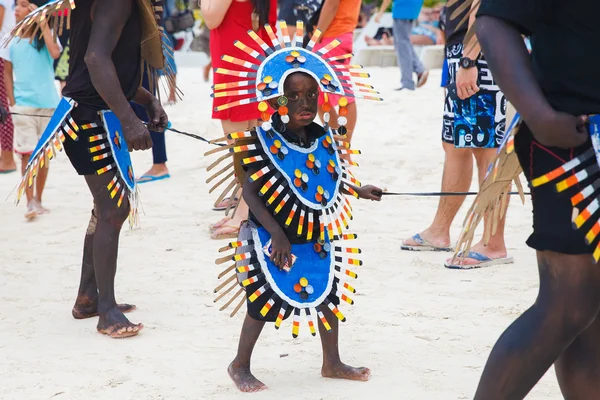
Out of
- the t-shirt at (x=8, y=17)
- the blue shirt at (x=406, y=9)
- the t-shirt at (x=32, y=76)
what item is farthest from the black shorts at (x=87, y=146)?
the blue shirt at (x=406, y=9)

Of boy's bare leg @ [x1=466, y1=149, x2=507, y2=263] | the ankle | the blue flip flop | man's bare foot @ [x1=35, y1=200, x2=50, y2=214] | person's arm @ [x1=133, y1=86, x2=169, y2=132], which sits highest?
person's arm @ [x1=133, y1=86, x2=169, y2=132]

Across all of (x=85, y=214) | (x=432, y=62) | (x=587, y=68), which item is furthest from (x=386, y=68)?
(x=587, y=68)

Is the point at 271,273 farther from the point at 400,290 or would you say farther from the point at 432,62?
the point at 432,62

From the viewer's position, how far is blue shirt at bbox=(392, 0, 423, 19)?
1091 cm

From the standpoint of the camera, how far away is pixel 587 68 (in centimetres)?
205

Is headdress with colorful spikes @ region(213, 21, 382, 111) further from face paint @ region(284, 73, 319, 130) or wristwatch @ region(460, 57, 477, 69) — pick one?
wristwatch @ region(460, 57, 477, 69)

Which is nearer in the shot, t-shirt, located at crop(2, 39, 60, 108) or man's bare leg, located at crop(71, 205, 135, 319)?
man's bare leg, located at crop(71, 205, 135, 319)

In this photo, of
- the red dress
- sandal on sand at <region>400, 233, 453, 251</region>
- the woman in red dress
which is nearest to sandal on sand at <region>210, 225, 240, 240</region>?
the woman in red dress

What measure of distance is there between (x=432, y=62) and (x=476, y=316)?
34.8ft

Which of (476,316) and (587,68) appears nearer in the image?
(587,68)

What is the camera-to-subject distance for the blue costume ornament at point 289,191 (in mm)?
3035

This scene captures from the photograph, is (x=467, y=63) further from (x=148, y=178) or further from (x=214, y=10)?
(x=148, y=178)

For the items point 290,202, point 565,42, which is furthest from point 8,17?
point 565,42

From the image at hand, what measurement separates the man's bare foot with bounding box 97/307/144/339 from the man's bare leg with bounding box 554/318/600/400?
2.00 metres
